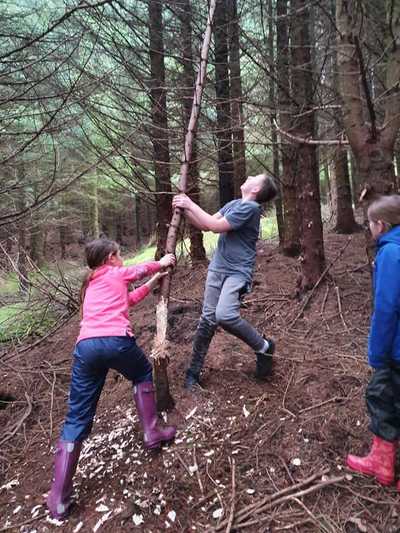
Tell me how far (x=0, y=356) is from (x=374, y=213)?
224 inches

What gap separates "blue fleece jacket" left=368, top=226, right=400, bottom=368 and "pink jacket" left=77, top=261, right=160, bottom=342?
5.38 ft

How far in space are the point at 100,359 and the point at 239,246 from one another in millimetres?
1584

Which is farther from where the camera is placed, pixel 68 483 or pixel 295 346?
pixel 295 346

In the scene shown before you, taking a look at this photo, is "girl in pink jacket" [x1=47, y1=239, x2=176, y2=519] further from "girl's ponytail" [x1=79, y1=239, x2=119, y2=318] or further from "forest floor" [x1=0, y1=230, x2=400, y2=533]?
"forest floor" [x1=0, y1=230, x2=400, y2=533]

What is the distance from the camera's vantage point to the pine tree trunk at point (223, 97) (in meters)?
6.72

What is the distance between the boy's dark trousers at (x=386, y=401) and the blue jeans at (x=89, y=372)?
1694mm

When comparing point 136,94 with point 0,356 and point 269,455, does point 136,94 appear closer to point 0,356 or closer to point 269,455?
point 0,356

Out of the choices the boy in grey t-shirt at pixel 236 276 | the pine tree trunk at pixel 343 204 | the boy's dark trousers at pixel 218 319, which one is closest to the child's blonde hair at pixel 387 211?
the boy in grey t-shirt at pixel 236 276

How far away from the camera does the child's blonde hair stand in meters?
2.51

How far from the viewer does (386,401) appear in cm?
251

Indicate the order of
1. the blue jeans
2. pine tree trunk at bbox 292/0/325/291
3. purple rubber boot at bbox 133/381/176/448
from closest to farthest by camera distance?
the blue jeans
purple rubber boot at bbox 133/381/176/448
pine tree trunk at bbox 292/0/325/291

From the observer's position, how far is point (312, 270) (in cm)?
553

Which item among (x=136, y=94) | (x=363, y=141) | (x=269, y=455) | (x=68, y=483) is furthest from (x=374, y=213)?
(x=136, y=94)

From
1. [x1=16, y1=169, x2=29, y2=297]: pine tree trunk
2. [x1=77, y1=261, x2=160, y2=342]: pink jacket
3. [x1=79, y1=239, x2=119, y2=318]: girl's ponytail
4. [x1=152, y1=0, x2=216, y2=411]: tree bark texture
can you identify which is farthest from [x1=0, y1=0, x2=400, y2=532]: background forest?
[x1=77, y1=261, x2=160, y2=342]: pink jacket
